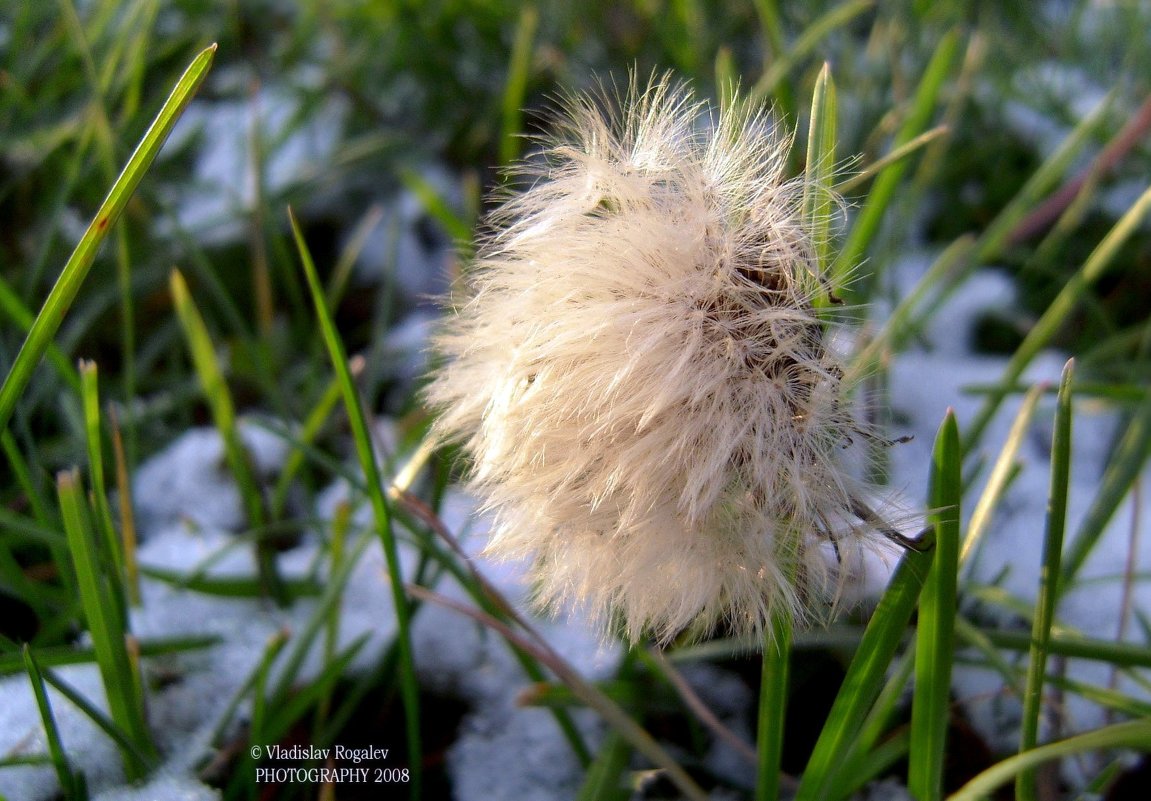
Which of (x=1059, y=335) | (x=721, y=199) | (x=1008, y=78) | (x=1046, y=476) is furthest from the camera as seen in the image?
(x=1008, y=78)

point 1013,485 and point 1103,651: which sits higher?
point 1013,485

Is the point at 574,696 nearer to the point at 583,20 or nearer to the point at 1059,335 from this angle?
the point at 1059,335

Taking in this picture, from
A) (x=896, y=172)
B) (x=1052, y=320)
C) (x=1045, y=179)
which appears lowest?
(x=1052, y=320)

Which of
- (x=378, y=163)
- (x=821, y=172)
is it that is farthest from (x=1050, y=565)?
(x=378, y=163)

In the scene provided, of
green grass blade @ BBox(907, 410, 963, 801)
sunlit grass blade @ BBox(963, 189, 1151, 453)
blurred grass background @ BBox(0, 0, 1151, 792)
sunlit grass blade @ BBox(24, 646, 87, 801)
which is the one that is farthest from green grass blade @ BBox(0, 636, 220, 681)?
sunlit grass blade @ BBox(963, 189, 1151, 453)

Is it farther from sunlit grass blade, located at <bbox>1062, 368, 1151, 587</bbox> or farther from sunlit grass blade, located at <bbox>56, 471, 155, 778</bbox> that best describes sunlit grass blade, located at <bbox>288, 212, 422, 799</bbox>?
sunlit grass blade, located at <bbox>1062, 368, 1151, 587</bbox>

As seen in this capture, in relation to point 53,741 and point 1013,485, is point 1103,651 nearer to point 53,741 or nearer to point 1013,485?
point 1013,485

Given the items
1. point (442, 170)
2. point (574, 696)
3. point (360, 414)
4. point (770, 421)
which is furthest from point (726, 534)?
point (442, 170)

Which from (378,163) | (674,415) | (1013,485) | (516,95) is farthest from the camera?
(378,163)
